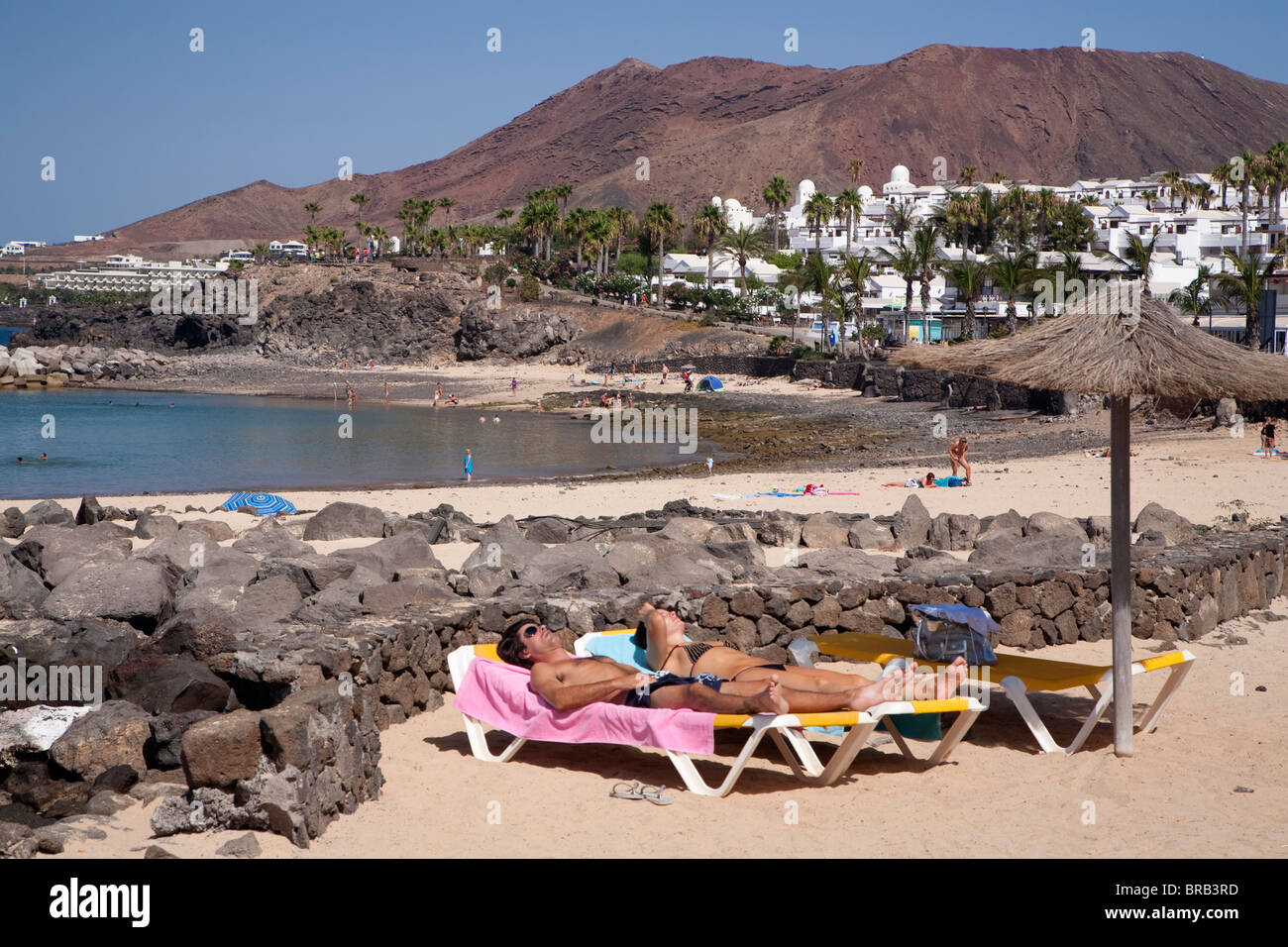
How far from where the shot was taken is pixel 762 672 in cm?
607

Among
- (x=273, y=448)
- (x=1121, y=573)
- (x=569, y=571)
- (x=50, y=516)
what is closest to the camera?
(x=1121, y=573)

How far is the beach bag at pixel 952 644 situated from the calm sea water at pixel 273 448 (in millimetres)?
22491

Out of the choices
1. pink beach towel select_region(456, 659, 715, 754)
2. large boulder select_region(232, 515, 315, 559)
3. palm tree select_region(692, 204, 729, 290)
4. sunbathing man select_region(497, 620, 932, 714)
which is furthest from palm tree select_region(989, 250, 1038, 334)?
palm tree select_region(692, 204, 729, 290)

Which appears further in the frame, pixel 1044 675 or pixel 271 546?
pixel 271 546

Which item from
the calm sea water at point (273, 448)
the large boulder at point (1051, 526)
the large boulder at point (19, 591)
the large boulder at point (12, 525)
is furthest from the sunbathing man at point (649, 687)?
the calm sea water at point (273, 448)

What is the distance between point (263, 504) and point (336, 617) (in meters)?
13.0

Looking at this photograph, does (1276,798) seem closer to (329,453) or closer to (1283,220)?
(329,453)

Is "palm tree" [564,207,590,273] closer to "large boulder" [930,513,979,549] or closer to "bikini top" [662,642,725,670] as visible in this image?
"large boulder" [930,513,979,549]

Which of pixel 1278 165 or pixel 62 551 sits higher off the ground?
pixel 1278 165

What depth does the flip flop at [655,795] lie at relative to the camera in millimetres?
5652

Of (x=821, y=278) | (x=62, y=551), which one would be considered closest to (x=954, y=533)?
(x=62, y=551)

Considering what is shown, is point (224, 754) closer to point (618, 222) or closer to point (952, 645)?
point (952, 645)
